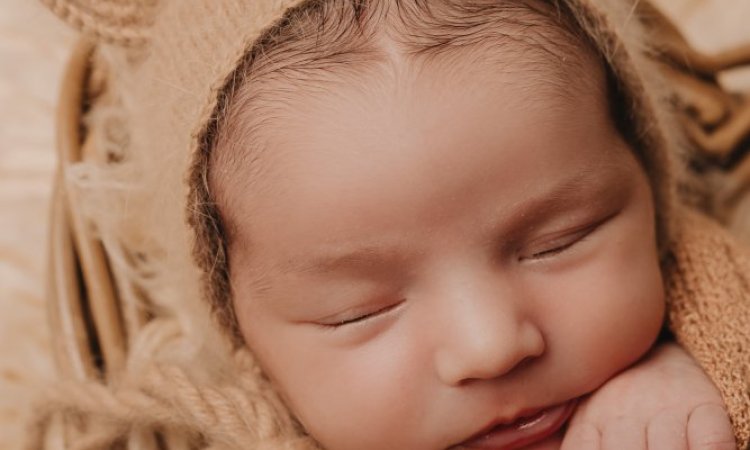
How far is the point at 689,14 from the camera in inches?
83.0

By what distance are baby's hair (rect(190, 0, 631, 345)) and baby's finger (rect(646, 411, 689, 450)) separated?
43 cm

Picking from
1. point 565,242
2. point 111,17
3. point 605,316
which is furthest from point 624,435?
point 111,17

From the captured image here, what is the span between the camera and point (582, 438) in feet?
3.96

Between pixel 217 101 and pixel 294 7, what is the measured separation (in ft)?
0.50

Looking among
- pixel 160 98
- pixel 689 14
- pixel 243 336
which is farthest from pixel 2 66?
pixel 689 14

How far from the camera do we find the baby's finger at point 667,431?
1.15 m

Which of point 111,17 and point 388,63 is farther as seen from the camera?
point 111,17

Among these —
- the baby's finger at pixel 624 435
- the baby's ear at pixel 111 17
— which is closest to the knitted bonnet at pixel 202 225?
the baby's ear at pixel 111 17

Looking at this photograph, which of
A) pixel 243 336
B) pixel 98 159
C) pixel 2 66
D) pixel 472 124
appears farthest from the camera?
pixel 2 66

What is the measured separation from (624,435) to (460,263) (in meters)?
0.31

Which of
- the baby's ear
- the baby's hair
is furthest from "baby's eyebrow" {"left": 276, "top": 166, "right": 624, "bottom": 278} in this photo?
the baby's ear

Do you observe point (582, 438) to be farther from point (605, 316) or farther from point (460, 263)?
point (460, 263)

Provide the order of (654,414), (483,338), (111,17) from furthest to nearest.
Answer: (111,17)
(654,414)
(483,338)

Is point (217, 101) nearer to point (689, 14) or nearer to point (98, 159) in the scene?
point (98, 159)
